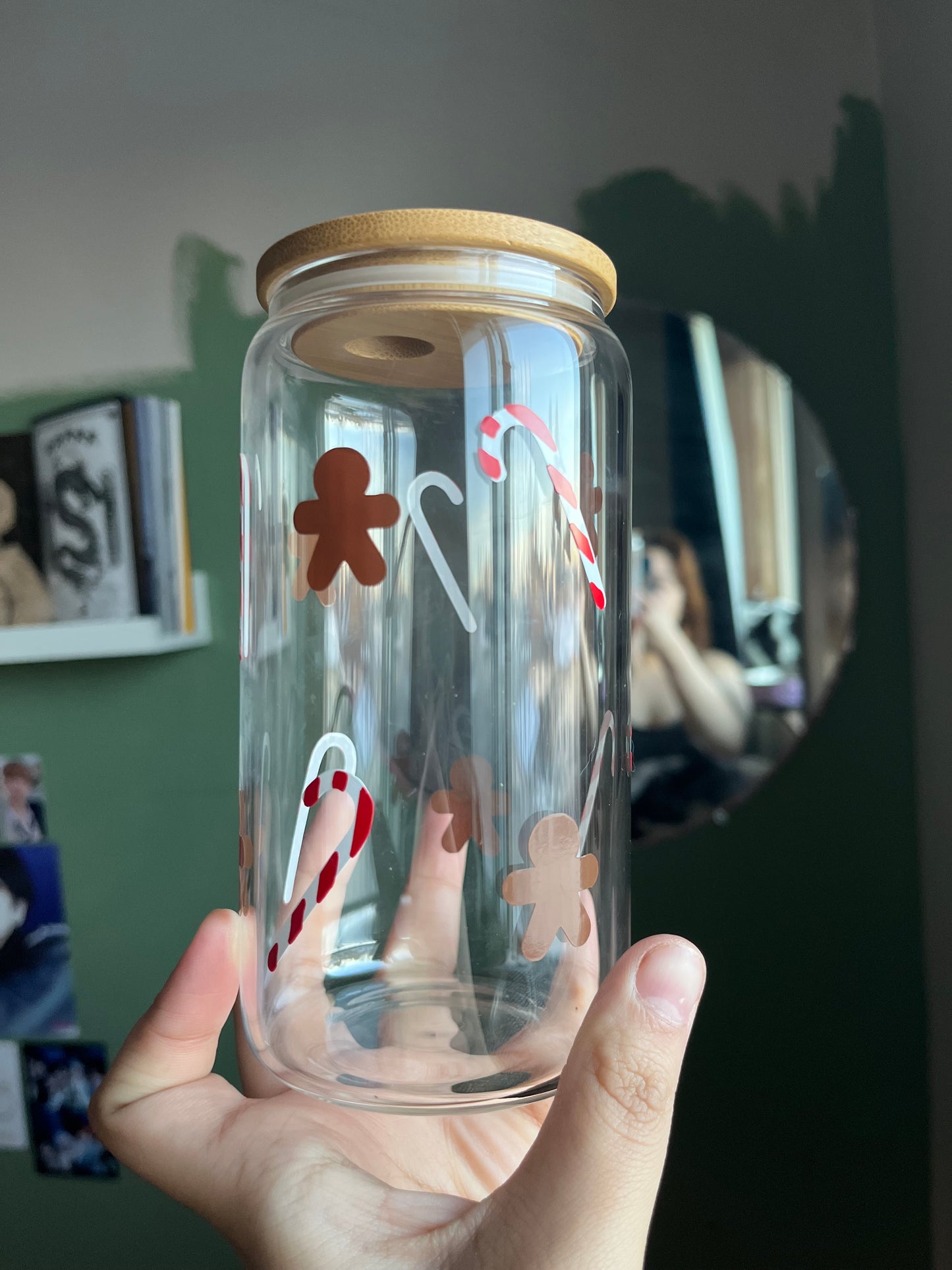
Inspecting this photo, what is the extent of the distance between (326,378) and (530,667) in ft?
0.67

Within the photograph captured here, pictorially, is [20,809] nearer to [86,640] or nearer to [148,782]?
[148,782]

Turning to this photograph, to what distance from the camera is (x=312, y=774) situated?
0.52 meters

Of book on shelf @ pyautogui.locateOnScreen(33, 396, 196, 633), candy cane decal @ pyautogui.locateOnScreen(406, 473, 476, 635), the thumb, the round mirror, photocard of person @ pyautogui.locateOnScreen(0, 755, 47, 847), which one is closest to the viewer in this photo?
the thumb

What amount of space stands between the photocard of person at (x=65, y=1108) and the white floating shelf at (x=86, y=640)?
601 millimetres

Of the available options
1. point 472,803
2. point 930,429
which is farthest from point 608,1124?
point 930,429

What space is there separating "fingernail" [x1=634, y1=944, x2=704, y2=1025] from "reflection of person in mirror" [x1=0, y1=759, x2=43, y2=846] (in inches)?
45.8

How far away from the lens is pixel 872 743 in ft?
3.64

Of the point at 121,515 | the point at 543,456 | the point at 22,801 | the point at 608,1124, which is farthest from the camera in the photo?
the point at 22,801

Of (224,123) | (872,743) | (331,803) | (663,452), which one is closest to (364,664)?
(331,803)

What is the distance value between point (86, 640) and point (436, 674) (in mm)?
704

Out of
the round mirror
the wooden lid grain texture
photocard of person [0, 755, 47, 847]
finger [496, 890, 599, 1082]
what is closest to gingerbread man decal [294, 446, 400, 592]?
the wooden lid grain texture

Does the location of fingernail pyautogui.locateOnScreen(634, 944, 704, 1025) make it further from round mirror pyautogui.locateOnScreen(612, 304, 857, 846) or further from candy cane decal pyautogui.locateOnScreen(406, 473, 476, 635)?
round mirror pyautogui.locateOnScreen(612, 304, 857, 846)

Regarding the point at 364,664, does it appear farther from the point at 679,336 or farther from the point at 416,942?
the point at 679,336

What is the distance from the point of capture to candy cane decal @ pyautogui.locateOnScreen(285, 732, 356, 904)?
20.4 inches
